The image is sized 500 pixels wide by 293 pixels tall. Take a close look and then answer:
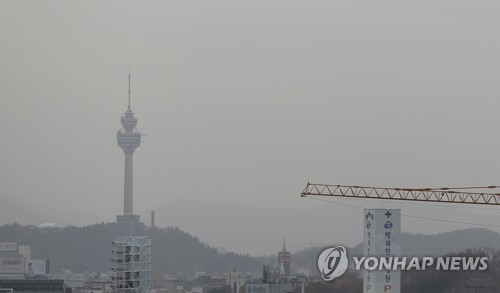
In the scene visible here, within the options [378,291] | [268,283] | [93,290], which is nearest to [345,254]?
[378,291]

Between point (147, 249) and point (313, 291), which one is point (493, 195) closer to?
point (147, 249)

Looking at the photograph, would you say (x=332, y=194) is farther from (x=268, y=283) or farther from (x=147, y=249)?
(x=268, y=283)

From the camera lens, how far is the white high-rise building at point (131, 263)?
116m

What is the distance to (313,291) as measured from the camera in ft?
534

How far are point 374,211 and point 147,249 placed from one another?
826 inches

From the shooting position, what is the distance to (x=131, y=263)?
116812 mm

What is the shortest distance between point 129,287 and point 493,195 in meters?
26.9

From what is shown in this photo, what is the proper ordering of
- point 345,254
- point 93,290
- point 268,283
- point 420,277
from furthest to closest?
point 93,290
point 268,283
point 420,277
point 345,254

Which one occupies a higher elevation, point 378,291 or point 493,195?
point 493,195

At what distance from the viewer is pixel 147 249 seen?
118 metres

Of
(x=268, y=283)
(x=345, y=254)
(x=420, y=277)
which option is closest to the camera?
(x=345, y=254)

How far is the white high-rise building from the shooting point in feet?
381

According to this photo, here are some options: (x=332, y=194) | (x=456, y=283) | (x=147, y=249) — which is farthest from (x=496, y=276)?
(x=147, y=249)

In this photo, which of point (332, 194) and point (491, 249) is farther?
point (491, 249)
